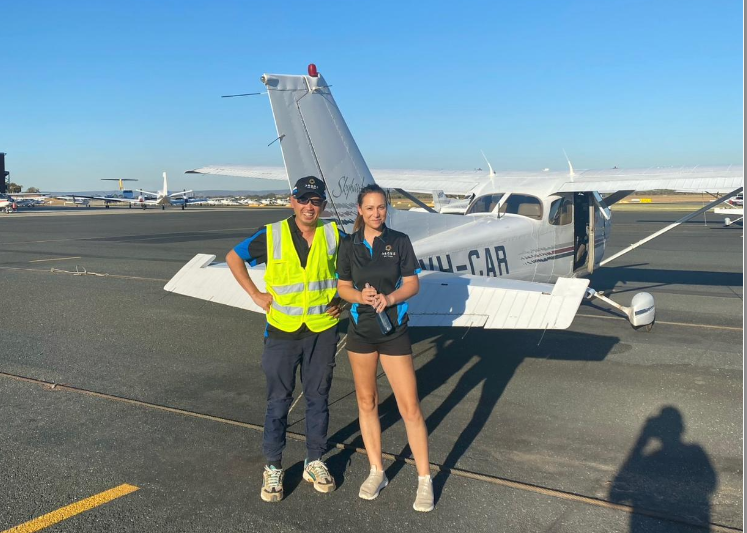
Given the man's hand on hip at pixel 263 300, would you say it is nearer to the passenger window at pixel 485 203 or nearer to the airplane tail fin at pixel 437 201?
the passenger window at pixel 485 203

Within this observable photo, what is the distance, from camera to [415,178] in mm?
10828

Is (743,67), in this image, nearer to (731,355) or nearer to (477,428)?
(477,428)

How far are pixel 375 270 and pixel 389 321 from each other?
306 millimetres

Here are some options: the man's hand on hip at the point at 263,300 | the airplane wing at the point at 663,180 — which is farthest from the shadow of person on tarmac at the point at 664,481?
the airplane wing at the point at 663,180

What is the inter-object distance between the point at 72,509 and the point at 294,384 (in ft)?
4.58

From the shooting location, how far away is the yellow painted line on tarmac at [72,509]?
338cm

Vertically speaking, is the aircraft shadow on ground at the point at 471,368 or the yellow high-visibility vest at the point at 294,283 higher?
the yellow high-visibility vest at the point at 294,283

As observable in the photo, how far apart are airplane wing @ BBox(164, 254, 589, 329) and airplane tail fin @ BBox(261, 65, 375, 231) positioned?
40.8 inches

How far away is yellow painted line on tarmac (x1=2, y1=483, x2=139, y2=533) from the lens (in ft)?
11.1

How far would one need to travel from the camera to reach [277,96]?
589 centimetres

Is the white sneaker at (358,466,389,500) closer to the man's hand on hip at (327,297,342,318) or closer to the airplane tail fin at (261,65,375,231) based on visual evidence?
the man's hand on hip at (327,297,342,318)

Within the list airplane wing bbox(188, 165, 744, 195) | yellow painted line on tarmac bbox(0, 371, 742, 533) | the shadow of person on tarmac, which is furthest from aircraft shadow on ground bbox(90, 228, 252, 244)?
the shadow of person on tarmac

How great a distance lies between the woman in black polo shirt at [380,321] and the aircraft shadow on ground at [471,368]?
0.35 meters

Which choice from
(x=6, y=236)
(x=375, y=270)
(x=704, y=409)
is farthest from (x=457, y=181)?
(x=6, y=236)
